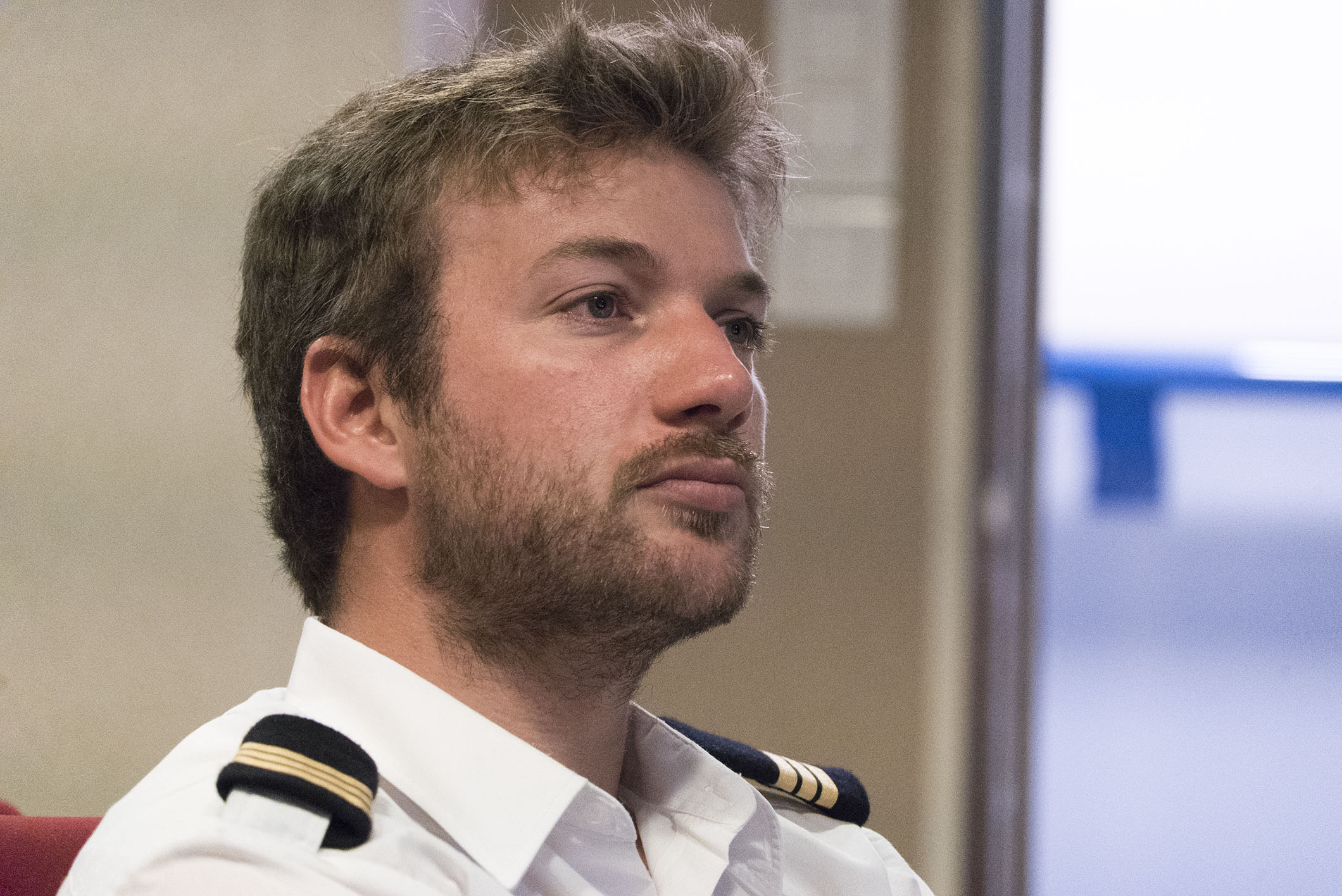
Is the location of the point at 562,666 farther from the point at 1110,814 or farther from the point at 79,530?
the point at 1110,814

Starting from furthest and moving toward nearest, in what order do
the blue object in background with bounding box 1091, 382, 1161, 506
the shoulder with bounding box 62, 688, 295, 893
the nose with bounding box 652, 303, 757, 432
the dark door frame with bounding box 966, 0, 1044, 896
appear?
the blue object in background with bounding box 1091, 382, 1161, 506, the dark door frame with bounding box 966, 0, 1044, 896, the nose with bounding box 652, 303, 757, 432, the shoulder with bounding box 62, 688, 295, 893

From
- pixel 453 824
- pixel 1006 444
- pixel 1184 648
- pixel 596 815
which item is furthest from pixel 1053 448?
pixel 453 824

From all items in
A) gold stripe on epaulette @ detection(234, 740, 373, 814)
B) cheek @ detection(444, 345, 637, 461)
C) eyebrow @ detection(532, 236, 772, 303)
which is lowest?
gold stripe on epaulette @ detection(234, 740, 373, 814)

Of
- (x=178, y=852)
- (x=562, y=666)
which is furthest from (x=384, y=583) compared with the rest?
(x=178, y=852)

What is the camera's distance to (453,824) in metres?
0.98

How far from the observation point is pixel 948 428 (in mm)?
2578

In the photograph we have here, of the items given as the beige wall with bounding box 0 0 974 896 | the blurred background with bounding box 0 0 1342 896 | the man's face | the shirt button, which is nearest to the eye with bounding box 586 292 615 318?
the man's face

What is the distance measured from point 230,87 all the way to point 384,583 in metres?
0.86

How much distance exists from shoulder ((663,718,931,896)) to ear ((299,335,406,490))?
0.42 m

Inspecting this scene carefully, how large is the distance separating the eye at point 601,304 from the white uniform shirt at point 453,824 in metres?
0.36

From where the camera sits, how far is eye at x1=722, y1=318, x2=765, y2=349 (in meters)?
1.24

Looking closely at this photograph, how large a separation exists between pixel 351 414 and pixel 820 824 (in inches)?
26.1

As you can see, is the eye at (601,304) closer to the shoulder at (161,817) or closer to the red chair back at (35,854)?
the shoulder at (161,817)

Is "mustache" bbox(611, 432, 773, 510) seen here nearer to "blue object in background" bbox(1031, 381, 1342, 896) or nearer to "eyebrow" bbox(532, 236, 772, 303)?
"eyebrow" bbox(532, 236, 772, 303)
